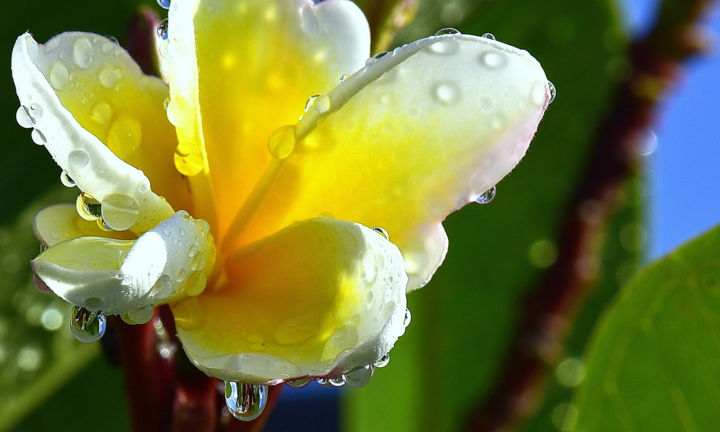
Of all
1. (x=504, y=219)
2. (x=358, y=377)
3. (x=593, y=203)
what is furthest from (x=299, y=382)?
(x=504, y=219)

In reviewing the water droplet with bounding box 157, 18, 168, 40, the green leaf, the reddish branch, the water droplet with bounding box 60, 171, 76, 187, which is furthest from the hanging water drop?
the reddish branch

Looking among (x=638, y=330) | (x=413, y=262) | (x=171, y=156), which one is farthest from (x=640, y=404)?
(x=171, y=156)

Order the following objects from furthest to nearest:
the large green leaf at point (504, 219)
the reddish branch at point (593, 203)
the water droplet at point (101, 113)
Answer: the large green leaf at point (504, 219)
the reddish branch at point (593, 203)
the water droplet at point (101, 113)

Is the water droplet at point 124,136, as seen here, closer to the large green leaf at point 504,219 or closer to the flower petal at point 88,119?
the flower petal at point 88,119

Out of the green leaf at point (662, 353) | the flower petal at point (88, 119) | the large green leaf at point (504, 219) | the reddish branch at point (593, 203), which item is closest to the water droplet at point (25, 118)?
the flower petal at point (88, 119)

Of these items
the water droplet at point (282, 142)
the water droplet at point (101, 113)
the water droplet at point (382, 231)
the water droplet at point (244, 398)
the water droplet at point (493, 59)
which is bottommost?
the water droplet at point (244, 398)

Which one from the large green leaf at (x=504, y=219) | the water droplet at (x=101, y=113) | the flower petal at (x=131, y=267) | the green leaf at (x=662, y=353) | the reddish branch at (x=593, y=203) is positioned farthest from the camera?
the large green leaf at (x=504, y=219)

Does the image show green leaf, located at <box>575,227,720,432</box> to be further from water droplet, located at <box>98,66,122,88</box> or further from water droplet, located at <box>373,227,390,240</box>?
water droplet, located at <box>98,66,122,88</box>

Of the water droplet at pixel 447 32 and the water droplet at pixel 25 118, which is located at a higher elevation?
the water droplet at pixel 447 32

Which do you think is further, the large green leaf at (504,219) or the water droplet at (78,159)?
the large green leaf at (504,219)
